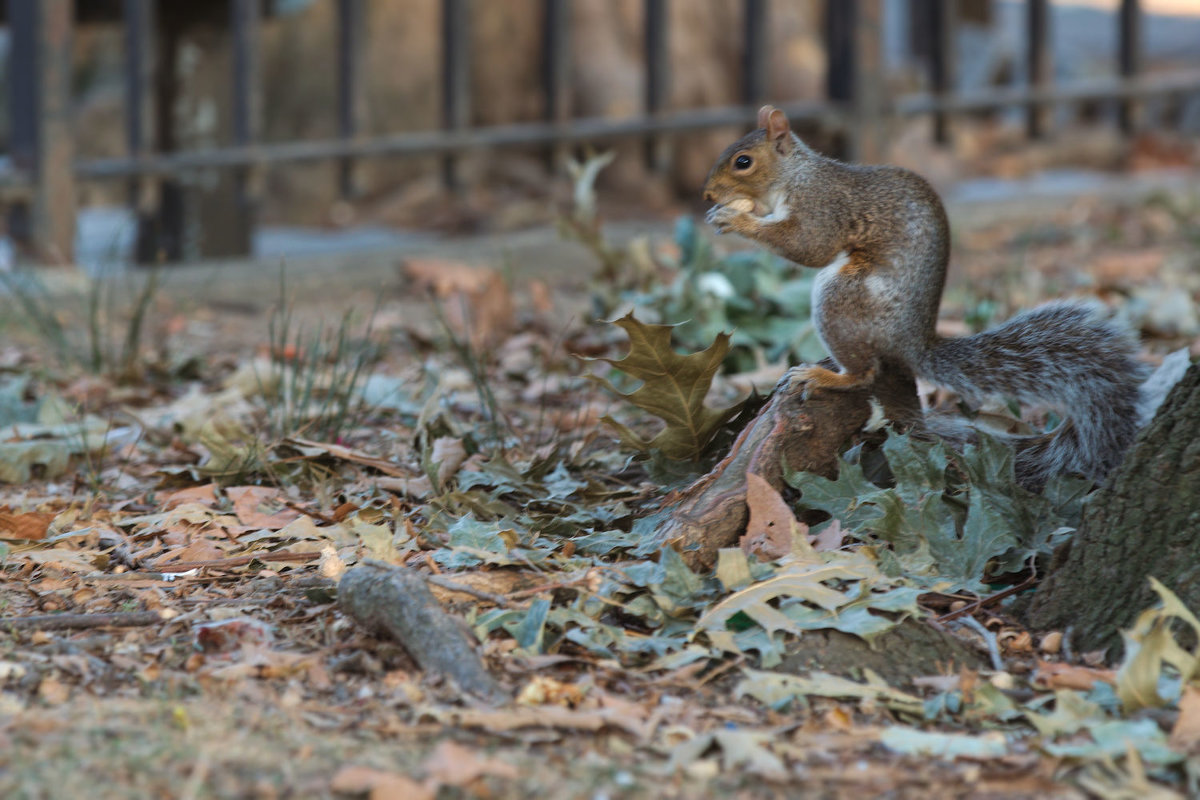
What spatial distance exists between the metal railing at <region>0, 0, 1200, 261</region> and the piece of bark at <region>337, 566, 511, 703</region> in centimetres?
365

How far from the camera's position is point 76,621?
2207 millimetres

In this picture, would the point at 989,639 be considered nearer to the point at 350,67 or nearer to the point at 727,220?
the point at 727,220

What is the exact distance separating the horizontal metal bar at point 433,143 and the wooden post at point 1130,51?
7.00 feet

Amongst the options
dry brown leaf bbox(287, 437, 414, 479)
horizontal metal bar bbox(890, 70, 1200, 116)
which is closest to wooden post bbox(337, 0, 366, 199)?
horizontal metal bar bbox(890, 70, 1200, 116)

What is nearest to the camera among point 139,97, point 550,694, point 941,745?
point 941,745

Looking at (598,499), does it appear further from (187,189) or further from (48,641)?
(187,189)

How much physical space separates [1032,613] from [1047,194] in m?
6.26

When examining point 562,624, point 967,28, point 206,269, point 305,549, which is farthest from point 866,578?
point 967,28

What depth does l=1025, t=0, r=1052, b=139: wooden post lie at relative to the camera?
7688mm

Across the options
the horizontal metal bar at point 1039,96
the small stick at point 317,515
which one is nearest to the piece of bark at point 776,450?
the small stick at point 317,515

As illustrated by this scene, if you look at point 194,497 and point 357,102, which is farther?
point 357,102

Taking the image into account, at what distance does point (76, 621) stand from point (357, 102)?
4.30m

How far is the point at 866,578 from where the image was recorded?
7.27ft

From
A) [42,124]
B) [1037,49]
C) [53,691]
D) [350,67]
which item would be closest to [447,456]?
[53,691]
